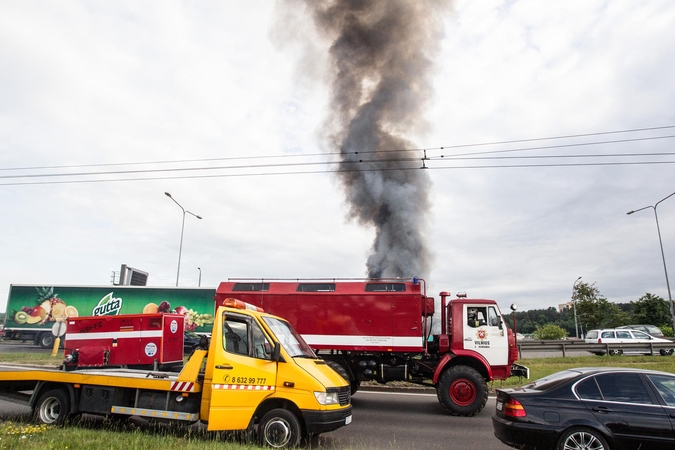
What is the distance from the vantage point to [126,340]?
998 cm

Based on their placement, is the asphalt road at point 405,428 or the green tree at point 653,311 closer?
the asphalt road at point 405,428

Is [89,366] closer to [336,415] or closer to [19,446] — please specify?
[19,446]

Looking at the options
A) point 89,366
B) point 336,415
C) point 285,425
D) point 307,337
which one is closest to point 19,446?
point 285,425

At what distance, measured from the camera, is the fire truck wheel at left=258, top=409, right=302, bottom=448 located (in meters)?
6.37

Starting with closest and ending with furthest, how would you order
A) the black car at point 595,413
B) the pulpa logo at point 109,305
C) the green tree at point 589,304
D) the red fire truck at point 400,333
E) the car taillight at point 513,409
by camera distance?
the black car at point 595,413, the car taillight at point 513,409, the red fire truck at point 400,333, the pulpa logo at point 109,305, the green tree at point 589,304

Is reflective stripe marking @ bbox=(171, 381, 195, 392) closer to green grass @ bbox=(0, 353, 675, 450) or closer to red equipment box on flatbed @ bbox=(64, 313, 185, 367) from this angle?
green grass @ bbox=(0, 353, 675, 450)

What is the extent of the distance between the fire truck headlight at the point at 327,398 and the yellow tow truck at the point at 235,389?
0.01 meters

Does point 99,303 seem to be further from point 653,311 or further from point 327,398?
point 653,311

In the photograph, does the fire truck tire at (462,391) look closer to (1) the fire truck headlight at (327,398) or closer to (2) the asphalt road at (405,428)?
(2) the asphalt road at (405,428)

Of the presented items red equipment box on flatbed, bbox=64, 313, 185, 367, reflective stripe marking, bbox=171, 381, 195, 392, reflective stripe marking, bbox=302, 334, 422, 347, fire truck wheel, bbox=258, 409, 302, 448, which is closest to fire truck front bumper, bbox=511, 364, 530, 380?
reflective stripe marking, bbox=302, 334, 422, 347

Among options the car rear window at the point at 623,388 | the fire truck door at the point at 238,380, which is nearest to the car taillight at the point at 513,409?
the car rear window at the point at 623,388

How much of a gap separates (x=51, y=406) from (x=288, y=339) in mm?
4420

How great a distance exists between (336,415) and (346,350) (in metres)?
5.14

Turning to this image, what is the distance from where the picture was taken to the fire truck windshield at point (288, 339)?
708 cm
